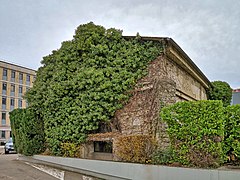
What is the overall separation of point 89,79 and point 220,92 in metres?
12.5

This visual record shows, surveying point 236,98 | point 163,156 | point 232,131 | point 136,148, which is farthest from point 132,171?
point 236,98

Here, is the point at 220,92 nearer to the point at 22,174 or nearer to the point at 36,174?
the point at 36,174

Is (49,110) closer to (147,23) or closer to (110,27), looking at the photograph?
(110,27)

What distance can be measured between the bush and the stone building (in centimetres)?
Answer: 34

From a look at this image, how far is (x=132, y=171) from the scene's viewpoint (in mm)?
7223

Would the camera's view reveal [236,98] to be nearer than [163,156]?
No

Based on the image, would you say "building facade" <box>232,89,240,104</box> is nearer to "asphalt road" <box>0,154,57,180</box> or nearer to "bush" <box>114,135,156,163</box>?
"bush" <box>114,135,156,163</box>

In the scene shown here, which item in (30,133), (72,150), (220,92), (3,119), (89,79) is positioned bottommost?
(72,150)

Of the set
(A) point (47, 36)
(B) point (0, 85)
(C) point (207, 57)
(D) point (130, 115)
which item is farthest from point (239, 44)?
(B) point (0, 85)

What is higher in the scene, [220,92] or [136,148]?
[220,92]

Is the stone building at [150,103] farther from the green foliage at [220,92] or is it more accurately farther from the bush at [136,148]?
the green foliage at [220,92]

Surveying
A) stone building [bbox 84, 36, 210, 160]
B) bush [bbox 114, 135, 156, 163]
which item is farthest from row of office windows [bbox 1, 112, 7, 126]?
bush [bbox 114, 135, 156, 163]

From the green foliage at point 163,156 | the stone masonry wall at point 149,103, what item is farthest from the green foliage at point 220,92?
the green foliage at point 163,156

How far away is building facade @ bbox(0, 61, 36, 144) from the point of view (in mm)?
45594
